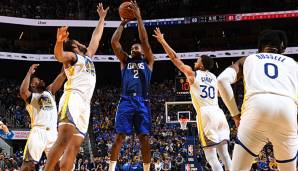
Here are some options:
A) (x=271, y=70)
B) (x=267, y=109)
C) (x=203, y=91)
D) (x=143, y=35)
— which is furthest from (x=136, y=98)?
(x=267, y=109)

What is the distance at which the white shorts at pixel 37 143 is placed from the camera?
757 cm

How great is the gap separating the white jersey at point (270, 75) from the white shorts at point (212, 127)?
2.87 m

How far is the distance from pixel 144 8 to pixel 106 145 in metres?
12.0

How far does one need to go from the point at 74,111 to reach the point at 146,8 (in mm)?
25625

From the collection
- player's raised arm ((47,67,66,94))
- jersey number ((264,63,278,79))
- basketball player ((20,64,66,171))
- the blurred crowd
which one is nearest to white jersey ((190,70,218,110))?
player's raised arm ((47,67,66,94))

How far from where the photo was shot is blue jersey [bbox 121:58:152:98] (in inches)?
266

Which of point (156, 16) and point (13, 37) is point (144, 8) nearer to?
point (156, 16)

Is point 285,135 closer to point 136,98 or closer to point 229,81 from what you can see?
point 229,81

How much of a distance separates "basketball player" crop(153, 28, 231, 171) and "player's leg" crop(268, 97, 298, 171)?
9.17 feet

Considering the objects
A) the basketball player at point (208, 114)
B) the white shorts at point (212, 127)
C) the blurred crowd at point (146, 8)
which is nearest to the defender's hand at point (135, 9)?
the basketball player at point (208, 114)

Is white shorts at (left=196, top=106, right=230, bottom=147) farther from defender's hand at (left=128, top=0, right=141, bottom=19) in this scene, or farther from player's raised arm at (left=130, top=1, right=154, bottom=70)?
defender's hand at (left=128, top=0, right=141, bottom=19)

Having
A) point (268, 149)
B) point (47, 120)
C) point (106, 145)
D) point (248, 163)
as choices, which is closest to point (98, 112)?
point (106, 145)

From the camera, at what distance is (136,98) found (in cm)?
668

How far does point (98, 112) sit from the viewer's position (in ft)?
88.7
